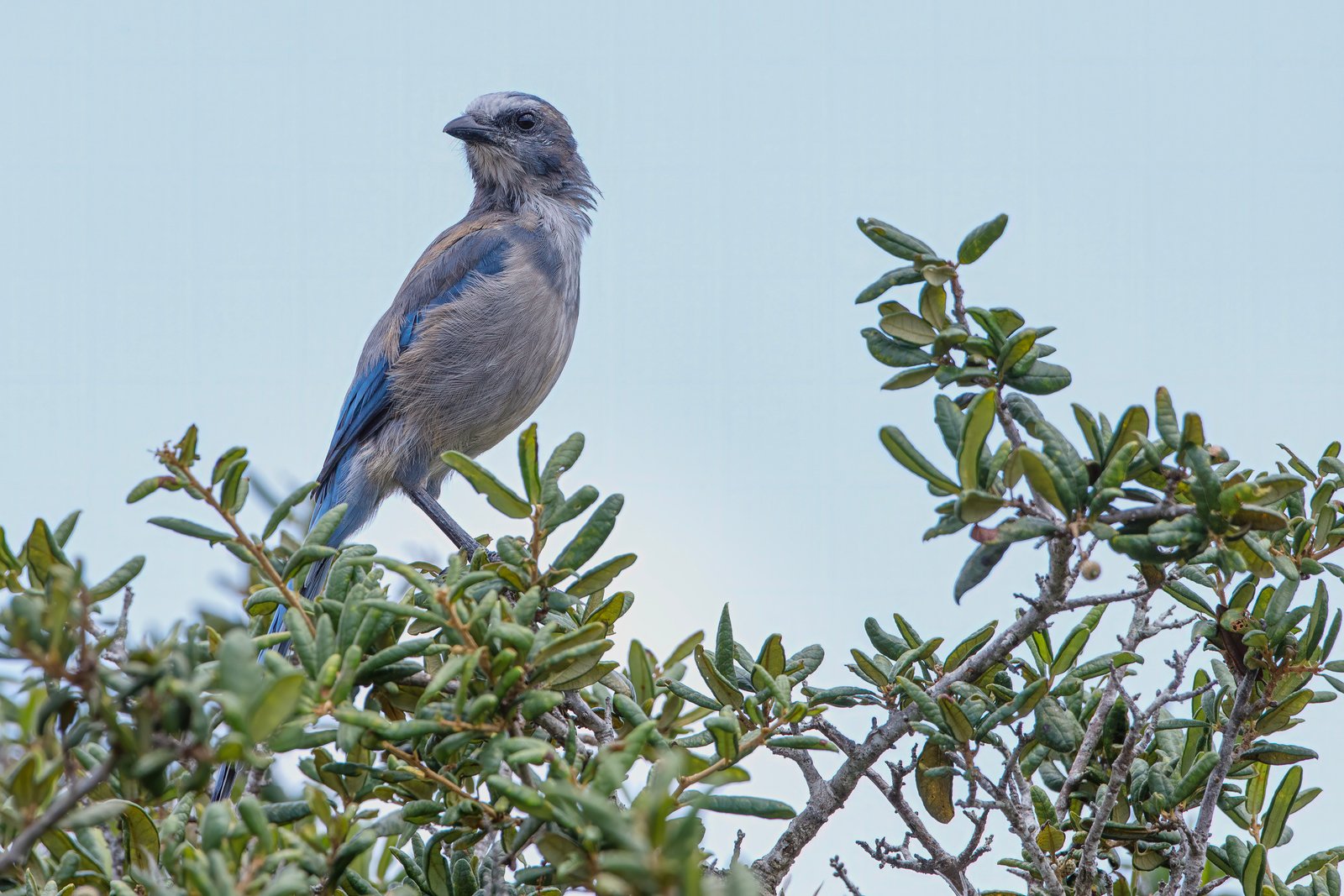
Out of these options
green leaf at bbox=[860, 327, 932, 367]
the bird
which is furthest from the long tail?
green leaf at bbox=[860, 327, 932, 367]

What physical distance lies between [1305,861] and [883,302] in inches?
55.8

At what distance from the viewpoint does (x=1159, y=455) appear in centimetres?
204

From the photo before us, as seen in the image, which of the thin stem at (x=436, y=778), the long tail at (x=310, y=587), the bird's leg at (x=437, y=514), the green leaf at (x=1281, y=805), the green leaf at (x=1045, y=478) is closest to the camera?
the green leaf at (x=1045, y=478)

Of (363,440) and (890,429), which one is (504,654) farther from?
(363,440)

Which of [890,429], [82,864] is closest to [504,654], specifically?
[890,429]

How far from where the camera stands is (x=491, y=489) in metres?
2.31

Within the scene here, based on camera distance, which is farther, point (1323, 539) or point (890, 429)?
point (1323, 539)

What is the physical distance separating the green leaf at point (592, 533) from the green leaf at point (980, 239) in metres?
0.78

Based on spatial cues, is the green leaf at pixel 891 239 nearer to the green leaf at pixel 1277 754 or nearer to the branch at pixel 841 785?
the branch at pixel 841 785

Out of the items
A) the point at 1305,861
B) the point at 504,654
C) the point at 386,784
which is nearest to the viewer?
the point at 504,654

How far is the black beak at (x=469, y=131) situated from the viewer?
6.56 m

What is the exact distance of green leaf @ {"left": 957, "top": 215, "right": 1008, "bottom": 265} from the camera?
2.38 metres

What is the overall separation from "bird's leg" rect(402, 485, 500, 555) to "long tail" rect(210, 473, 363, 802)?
0.26m

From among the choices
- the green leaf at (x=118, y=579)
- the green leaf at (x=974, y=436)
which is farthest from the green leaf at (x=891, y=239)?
the green leaf at (x=118, y=579)
